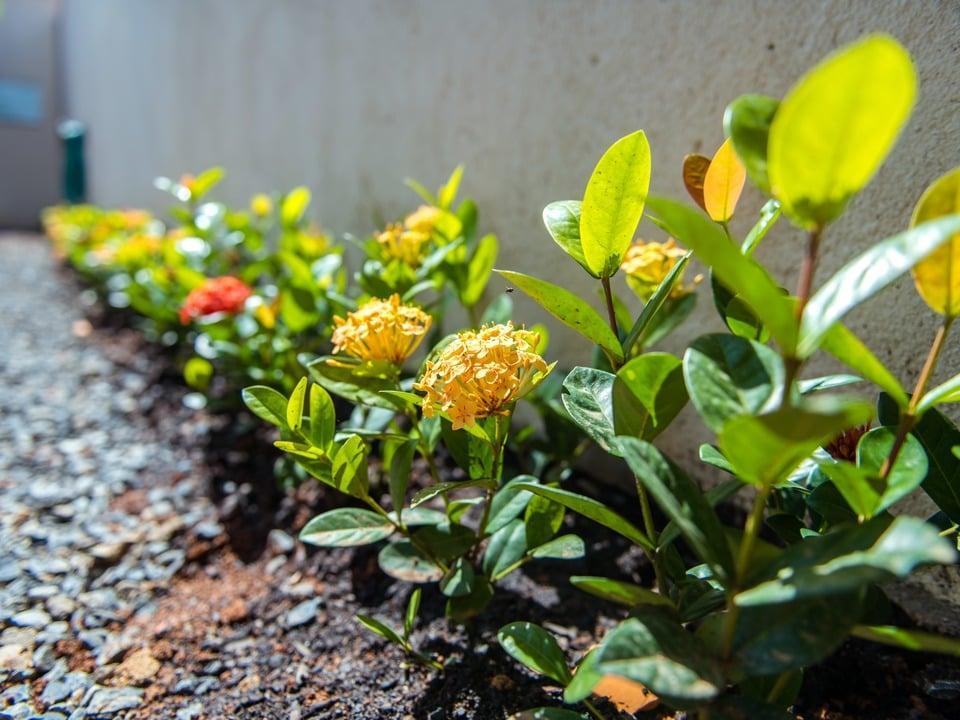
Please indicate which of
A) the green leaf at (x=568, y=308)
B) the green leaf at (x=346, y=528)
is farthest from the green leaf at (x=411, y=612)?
the green leaf at (x=568, y=308)

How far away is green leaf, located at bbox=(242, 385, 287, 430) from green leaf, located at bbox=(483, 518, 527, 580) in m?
0.42

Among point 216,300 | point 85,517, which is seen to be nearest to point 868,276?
point 216,300

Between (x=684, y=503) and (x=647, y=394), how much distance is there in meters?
0.17

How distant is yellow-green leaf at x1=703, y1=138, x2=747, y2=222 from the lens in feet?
3.49

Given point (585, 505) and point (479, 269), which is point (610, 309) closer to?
point (585, 505)

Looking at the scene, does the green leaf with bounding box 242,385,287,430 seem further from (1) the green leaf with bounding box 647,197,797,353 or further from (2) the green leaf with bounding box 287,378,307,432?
(1) the green leaf with bounding box 647,197,797,353

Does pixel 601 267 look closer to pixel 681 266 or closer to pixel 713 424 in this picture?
pixel 681 266

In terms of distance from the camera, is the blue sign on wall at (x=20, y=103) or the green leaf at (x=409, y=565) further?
the blue sign on wall at (x=20, y=103)

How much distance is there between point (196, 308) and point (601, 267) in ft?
5.00

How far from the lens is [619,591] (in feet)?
2.84

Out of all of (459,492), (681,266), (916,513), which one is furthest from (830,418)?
(459,492)

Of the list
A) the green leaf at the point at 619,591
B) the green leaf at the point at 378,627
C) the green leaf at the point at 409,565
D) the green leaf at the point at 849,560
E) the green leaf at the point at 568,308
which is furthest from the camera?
the green leaf at the point at 409,565

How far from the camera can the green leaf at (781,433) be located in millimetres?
620

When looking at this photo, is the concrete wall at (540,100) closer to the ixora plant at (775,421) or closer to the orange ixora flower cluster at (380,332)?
the ixora plant at (775,421)
